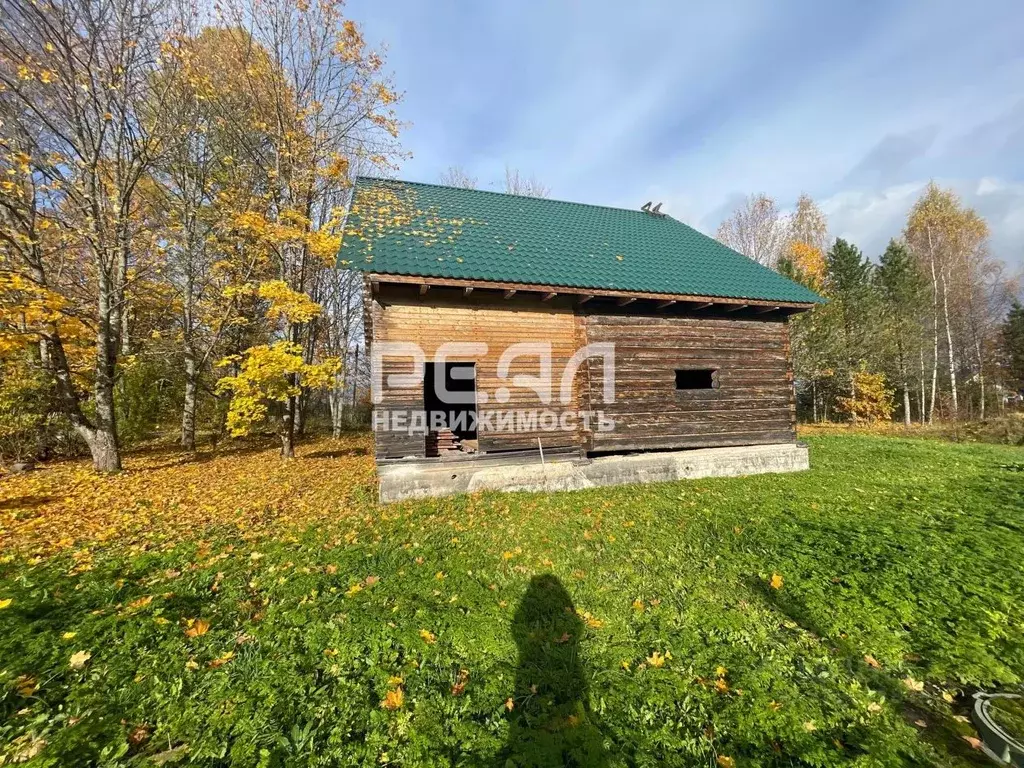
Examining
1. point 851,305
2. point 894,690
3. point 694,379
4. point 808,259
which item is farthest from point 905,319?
point 894,690

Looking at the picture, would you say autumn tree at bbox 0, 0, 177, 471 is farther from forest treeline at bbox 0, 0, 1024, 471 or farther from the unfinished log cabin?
the unfinished log cabin

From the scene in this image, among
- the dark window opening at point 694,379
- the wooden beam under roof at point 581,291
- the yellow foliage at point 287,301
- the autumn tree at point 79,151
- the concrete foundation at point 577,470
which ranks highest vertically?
the autumn tree at point 79,151

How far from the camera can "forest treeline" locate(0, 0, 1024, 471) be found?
9.02 meters

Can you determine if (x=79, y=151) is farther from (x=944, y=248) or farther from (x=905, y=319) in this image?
(x=944, y=248)

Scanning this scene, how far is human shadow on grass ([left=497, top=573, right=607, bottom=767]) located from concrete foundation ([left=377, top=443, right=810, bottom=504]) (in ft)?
12.9

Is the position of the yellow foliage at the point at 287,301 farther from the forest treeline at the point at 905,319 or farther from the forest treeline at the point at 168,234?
the forest treeline at the point at 905,319

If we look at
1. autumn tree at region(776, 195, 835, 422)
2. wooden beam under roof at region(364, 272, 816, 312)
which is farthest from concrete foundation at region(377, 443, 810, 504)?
autumn tree at region(776, 195, 835, 422)

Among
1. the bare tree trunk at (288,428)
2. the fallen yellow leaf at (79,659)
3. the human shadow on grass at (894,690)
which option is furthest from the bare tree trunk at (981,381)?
the fallen yellow leaf at (79,659)

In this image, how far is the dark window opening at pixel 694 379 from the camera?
10.2 metres

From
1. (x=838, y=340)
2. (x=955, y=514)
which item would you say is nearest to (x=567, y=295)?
(x=955, y=514)

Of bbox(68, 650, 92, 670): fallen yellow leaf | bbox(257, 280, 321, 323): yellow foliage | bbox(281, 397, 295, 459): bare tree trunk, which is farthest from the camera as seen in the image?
bbox(281, 397, 295, 459): bare tree trunk

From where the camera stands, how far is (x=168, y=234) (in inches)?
526

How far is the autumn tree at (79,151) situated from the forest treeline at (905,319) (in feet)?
84.6

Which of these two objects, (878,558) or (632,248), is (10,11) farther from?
(878,558)
